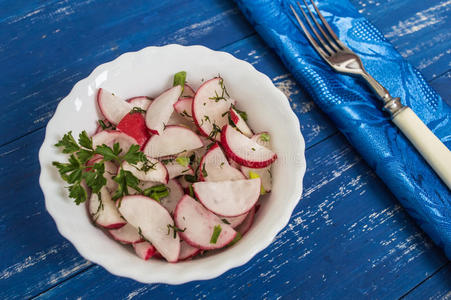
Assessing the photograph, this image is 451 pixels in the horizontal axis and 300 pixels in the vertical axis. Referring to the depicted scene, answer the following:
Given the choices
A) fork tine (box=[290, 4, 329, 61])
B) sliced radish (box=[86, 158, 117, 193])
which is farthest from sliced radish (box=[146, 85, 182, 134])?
fork tine (box=[290, 4, 329, 61])

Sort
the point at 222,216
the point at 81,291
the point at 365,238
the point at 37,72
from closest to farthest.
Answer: the point at 222,216 → the point at 81,291 → the point at 365,238 → the point at 37,72

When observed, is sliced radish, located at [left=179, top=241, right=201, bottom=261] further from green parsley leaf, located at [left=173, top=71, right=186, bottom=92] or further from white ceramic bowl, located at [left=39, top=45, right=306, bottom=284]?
green parsley leaf, located at [left=173, top=71, right=186, bottom=92]

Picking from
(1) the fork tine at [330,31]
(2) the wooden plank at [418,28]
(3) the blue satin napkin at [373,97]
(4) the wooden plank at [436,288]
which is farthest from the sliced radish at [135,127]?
(2) the wooden plank at [418,28]

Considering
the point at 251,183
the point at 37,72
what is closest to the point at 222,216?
the point at 251,183

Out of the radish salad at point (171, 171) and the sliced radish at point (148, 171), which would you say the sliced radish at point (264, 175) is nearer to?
the radish salad at point (171, 171)

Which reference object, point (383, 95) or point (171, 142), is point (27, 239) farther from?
point (383, 95)

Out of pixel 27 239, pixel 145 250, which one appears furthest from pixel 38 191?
pixel 145 250

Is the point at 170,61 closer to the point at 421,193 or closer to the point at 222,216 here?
the point at 222,216
